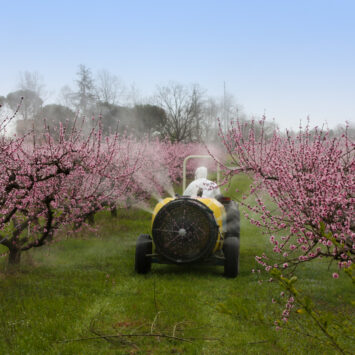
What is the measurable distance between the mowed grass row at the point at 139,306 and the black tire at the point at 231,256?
0.17 m

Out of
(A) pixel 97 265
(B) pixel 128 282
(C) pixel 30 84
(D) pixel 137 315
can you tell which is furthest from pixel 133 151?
(C) pixel 30 84

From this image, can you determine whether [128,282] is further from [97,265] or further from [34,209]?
[34,209]

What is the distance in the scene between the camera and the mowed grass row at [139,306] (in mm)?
4215

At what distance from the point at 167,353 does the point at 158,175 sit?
1672cm

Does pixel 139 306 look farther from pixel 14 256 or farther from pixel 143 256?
pixel 14 256

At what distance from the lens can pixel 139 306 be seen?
17.5ft

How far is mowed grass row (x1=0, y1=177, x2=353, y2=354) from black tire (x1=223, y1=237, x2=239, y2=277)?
17 cm

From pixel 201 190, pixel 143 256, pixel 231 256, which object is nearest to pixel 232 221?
pixel 201 190

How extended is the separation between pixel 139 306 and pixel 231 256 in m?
2.13

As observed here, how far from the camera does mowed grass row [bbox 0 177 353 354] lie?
421cm

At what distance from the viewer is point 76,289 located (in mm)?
6246

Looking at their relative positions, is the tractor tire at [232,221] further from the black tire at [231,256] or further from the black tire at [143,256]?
the black tire at [143,256]

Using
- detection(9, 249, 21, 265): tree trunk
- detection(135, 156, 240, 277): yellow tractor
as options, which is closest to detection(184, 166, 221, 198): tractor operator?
detection(135, 156, 240, 277): yellow tractor

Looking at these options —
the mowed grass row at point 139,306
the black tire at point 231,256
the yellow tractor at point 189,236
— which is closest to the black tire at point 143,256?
the yellow tractor at point 189,236
